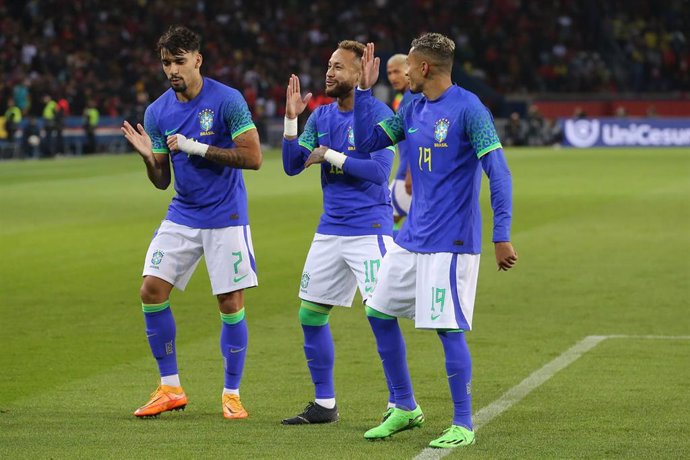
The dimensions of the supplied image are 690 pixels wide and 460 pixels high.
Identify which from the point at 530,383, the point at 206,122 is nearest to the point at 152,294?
the point at 206,122

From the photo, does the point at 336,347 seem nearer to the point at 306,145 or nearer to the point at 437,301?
the point at 306,145

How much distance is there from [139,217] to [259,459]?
15364 millimetres

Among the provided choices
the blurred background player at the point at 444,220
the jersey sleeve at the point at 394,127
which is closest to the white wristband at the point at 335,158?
the jersey sleeve at the point at 394,127

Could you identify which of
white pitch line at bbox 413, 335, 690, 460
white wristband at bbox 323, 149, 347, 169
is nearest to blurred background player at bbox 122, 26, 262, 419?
white wristband at bbox 323, 149, 347, 169

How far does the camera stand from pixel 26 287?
1399cm

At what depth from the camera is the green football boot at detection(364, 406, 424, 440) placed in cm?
712

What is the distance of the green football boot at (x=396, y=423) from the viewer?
280 inches

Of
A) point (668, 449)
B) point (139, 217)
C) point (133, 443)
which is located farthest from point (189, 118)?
point (139, 217)

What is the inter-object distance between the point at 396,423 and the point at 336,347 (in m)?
3.40

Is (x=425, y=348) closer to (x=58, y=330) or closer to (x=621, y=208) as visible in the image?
(x=58, y=330)

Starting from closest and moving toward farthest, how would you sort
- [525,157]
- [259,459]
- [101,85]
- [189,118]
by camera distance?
[259,459], [189,118], [525,157], [101,85]

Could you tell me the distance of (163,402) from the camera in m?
7.82

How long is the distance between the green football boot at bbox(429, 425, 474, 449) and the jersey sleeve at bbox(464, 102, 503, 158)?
1.40 metres

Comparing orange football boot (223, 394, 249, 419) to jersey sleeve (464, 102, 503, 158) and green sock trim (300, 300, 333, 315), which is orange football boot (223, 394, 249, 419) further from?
jersey sleeve (464, 102, 503, 158)
